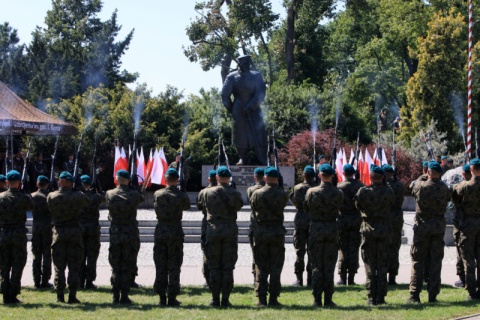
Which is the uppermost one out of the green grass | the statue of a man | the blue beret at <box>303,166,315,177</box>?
the statue of a man

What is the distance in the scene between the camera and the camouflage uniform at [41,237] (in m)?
13.1

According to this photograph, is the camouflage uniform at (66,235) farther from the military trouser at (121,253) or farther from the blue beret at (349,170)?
the blue beret at (349,170)

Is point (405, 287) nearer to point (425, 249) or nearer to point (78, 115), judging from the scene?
point (425, 249)

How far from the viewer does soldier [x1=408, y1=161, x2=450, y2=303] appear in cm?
1155

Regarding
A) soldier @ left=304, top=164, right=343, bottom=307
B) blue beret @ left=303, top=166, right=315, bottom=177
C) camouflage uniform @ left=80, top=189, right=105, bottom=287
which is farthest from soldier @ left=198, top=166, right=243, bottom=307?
camouflage uniform @ left=80, top=189, right=105, bottom=287

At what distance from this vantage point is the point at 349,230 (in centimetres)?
1334

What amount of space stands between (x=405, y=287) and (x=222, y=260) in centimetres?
354

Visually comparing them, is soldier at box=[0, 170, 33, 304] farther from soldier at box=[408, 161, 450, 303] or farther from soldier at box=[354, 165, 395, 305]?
soldier at box=[408, 161, 450, 303]

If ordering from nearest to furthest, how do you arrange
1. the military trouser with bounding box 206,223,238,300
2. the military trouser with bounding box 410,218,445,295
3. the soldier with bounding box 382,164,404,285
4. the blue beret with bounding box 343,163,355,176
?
the military trouser with bounding box 206,223,238,300 < the military trouser with bounding box 410,218,445,295 < the blue beret with bounding box 343,163,355,176 < the soldier with bounding box 382,164,404,285

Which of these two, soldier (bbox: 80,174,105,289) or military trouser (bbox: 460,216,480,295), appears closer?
military trouser (bbox: 460,216,480,295)

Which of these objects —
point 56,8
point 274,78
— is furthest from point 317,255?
point 56,8

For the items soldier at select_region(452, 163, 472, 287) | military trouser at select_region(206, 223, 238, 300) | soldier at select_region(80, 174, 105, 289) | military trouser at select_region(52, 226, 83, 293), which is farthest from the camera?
soldier at select_region(80, 174, 105, 289)

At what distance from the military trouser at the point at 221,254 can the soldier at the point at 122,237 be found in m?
1.20

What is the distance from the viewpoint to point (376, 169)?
1161cm
